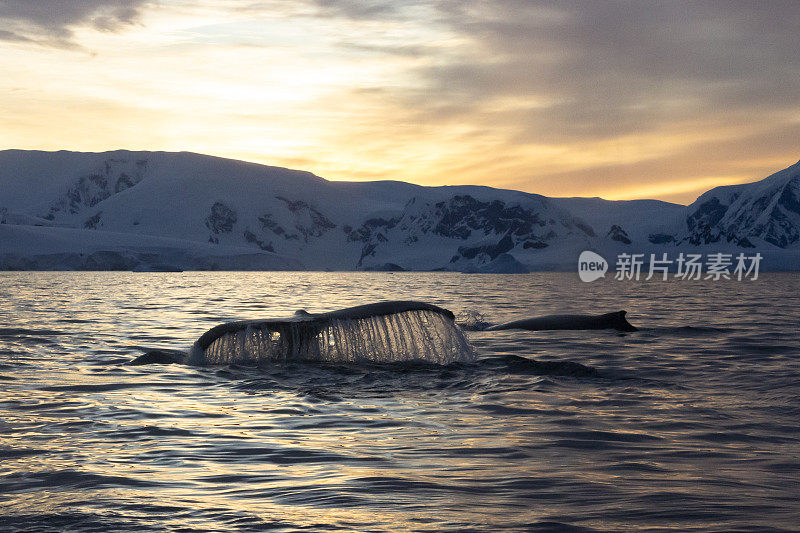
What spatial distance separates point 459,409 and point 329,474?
330 centimetres

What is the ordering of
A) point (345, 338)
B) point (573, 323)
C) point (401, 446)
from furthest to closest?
point (573, 323) < point (345, 338) < point (401, 446)

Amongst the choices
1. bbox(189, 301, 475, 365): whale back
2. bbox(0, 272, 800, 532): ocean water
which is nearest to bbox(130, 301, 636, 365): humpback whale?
bbox(189, 301, 475, 365): whale back

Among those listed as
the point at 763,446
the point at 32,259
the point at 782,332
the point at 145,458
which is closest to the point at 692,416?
the point at 763,446

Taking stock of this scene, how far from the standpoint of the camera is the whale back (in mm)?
11906

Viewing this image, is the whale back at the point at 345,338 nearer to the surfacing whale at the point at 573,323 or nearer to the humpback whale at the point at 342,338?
the humpback whale at the point at 342,338

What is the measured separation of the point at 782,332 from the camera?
22.4 meters

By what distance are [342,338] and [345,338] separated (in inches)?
12.3

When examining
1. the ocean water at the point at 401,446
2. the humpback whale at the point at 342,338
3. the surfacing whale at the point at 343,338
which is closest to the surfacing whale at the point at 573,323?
the ocean water at the point at 401,446

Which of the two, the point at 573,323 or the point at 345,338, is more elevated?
the point at 345,338

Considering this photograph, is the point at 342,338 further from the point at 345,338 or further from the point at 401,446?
the point at 401,446

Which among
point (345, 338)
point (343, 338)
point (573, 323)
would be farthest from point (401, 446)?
point (573, 323)

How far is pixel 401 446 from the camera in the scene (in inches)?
291

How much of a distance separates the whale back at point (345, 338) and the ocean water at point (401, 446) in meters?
0.37

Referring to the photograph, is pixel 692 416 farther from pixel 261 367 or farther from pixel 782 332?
pixel 782 332
